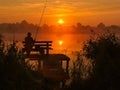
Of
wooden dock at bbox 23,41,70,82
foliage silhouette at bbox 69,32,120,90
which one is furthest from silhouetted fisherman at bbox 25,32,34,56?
foliage silhouette at bbox 69,32,120,90

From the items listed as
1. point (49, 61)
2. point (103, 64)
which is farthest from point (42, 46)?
point (103, 64)

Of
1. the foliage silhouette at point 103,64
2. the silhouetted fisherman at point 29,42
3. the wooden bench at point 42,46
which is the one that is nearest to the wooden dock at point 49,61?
the wooden bench at point 42,46

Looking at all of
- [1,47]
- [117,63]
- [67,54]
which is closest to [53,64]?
[67,54]

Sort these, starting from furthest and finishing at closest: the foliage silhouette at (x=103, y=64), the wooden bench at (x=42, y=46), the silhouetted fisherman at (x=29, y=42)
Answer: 1. the wooden bench at (x=42, y=46)
2. the silhouetted fisherman at (x=29, y=42)
3. the foliage silhouette at (x=103, y=64)

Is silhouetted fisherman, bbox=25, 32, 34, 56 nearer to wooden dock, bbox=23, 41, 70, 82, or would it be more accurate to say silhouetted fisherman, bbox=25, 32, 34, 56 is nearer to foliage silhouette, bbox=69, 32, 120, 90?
wooden dock, bbox=23, 41, 70, 82

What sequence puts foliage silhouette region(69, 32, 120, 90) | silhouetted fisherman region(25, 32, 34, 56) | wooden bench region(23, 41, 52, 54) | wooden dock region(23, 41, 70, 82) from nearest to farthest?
foliage silhouette region(69, 32, 120, 90), wooden dock region(23, 41, 70, 82), silhouetted fisherman region(25, 32, 34, 56), wooden bench region(23, 41, 52, 54)

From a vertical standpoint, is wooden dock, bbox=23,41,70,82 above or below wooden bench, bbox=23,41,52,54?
below

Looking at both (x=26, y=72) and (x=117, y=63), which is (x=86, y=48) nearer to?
(x=117, y=63)

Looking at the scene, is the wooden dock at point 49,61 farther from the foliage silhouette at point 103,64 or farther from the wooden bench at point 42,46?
the foliage silhouette at point 103,64

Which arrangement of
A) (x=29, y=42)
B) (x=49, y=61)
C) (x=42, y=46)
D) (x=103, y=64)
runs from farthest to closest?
1. (x=42, y=46)
2. (x=29, y=42)
3. (x=49, y=61)
4. (x=103, y=64)

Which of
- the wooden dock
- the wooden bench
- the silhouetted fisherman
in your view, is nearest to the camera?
the wooden dock

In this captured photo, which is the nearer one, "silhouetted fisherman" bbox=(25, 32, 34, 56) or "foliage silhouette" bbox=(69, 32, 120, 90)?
"foliage silhouette" bbox=(69, 32, 120, 90)

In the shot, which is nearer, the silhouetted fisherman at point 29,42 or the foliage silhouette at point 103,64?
the foliage silhouette at point 103,64

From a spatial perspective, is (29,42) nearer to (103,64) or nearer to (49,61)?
(49,61)
